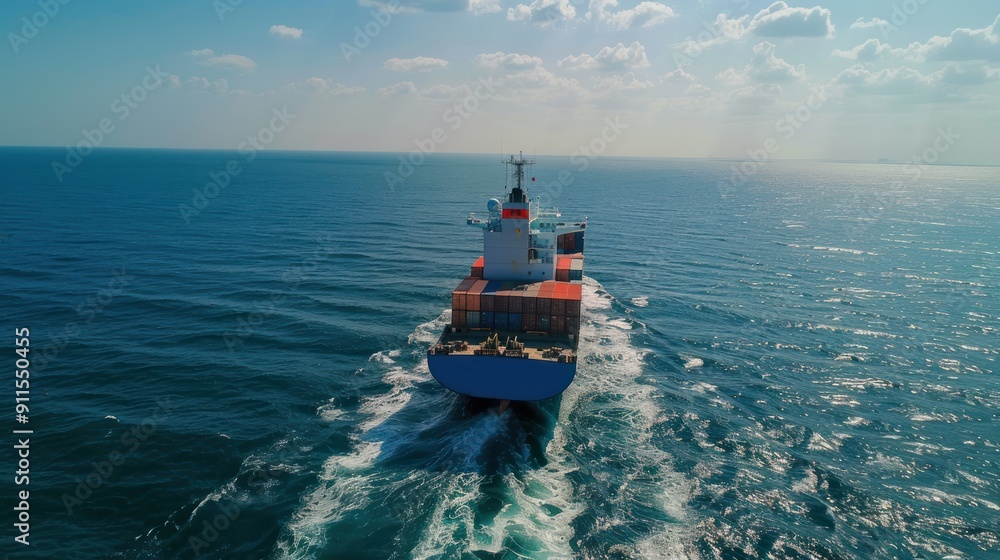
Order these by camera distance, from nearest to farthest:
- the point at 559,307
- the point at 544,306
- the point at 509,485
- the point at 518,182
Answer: the point at 509,485 < the point at 559,307 < the point at 544,306 < the point at 518,182

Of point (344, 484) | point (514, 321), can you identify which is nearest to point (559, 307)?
point (514, 321)

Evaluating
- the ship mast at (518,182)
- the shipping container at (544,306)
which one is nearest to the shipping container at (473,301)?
the shipping container at (544,306)

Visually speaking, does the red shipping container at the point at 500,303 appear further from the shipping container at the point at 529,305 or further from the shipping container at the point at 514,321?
the shipping container at the point at 529,305

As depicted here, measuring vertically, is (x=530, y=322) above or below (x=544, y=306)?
below

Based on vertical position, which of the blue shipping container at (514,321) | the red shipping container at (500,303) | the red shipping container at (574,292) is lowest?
the blue shipping container at (514,321)

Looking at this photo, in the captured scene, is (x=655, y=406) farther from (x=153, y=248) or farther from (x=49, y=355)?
(x=153, y=248)

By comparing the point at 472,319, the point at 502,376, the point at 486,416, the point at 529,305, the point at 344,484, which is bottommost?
the point at 344,484

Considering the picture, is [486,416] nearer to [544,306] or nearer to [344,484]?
[544,306]
